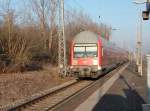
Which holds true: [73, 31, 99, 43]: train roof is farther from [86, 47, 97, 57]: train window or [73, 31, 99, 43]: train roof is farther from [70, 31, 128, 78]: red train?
[86, 47, 97, 57]: train window

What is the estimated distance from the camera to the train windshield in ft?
98.3

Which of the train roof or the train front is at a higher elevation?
the train roof

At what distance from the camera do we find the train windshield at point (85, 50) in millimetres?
29969

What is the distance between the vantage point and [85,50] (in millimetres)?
30266

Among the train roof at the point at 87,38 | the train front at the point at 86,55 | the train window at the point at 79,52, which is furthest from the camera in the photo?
the train window at the point at 79,52

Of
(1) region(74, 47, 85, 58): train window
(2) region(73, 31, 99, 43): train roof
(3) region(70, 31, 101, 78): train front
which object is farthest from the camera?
(1) region(74, 47, 85, 58): train window

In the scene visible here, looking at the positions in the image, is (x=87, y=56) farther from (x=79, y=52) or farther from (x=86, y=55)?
(x=79, y=52)

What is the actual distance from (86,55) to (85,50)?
0.42 metres

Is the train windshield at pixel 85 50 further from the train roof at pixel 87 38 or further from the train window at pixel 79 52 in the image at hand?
the train roof at pixel 87 38

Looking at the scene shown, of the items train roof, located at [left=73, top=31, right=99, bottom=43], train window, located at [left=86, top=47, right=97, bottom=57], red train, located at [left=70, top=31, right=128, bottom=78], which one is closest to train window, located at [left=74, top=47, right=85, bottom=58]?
red train, located at [left=70, top=31, right=128, bottom=78]

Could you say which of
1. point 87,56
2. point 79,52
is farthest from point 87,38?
point 87,56

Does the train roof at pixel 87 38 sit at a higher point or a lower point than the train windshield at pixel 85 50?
higher

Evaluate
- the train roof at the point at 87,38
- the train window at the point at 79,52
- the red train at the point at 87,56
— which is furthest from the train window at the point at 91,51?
the train roof at the point at 87,38

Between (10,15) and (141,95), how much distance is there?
18418 millimetres
